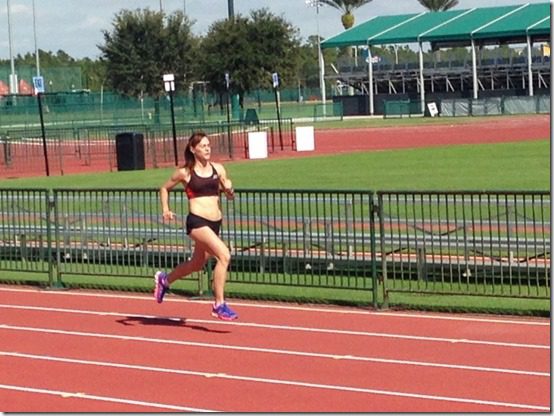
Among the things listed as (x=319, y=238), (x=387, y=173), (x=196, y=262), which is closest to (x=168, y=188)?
(x=196, y=262)

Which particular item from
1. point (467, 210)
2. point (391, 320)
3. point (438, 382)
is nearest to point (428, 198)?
point (467, 210)

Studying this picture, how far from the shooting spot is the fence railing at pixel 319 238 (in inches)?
549

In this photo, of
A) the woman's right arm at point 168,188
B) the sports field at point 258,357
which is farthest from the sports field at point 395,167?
the woman's right arm at point 168,188

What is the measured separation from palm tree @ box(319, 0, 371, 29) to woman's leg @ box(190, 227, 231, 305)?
365 feet

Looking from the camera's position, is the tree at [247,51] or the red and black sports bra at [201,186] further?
the tree at [247,51]

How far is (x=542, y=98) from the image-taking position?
273 feet

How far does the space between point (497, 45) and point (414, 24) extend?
6.10 meters

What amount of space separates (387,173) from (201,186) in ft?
68.7

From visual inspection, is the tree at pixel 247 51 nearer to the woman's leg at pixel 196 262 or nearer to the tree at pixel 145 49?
the tree at pixel 145 49

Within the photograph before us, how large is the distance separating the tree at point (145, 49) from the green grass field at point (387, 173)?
165 feet

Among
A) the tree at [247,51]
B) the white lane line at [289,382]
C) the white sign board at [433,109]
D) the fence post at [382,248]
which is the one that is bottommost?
the white lane line at [289,382]

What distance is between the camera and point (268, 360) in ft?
38.0

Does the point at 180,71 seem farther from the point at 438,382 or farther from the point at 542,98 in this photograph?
the point at 438,382

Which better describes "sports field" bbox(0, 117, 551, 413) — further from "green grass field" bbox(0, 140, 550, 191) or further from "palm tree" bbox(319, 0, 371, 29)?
"palm tree" bbox(319, 0, 371, 29)
